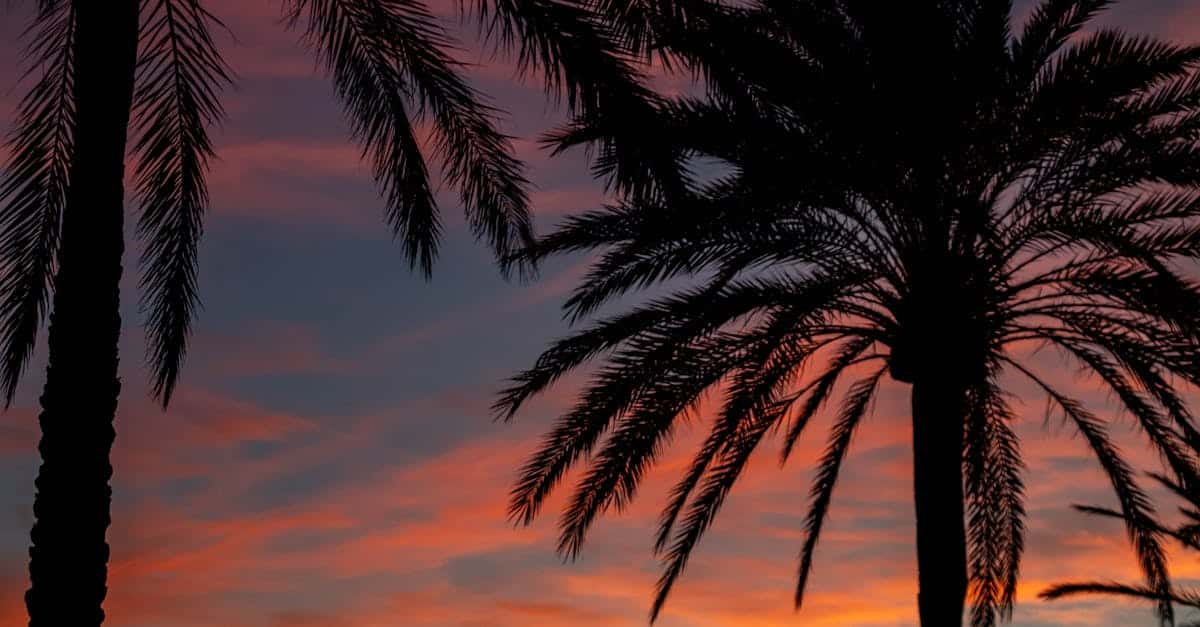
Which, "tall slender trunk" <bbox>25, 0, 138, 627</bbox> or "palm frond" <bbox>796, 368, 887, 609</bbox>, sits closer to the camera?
"tall slender trunk" <bbox>25, 0, 138, 627</bbox>

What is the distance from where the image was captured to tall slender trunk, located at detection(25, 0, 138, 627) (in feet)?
25.0

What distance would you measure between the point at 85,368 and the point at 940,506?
834 centimetres

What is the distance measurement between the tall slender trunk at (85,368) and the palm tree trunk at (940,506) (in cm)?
808

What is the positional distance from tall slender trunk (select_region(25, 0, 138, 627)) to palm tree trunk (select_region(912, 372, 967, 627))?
26.5ft

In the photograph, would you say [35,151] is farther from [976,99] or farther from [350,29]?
[976,99]

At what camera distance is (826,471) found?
54.9ft

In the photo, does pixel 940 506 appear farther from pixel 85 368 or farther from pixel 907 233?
pixel 85 368

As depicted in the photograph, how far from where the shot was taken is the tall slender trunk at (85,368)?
7.63 m

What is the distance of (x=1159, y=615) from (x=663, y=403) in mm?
7393

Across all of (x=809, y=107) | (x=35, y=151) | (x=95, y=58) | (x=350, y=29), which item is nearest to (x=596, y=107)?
(x=350, y=29)

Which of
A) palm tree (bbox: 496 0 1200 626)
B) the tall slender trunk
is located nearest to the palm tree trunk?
palm tree (bbox: 496 0 1200 626)

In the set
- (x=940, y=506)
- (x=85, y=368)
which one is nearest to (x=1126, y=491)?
(x=940, y=506)

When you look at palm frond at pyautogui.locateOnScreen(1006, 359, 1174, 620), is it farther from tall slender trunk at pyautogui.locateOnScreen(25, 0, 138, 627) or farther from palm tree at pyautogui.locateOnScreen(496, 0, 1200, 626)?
tall slender trunk at pyautogui.locateOnScreen(25, 0, 138, 627)

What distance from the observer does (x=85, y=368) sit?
774 cm
